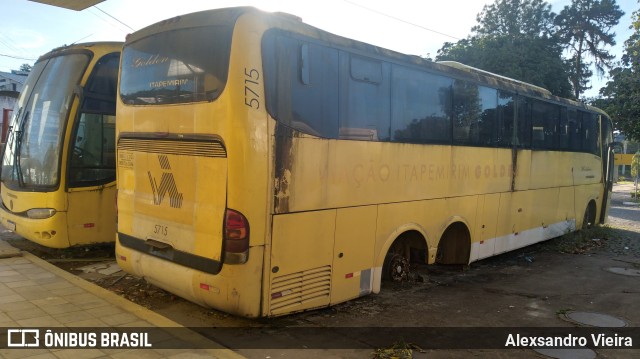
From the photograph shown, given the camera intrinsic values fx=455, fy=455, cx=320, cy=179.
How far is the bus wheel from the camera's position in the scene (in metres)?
6.67

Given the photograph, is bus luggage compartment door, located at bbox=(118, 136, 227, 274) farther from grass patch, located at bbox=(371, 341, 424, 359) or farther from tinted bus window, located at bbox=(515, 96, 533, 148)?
tinted bus window, located at bbox=(515, 96, 533, 148)

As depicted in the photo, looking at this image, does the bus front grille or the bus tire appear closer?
the bus front grille

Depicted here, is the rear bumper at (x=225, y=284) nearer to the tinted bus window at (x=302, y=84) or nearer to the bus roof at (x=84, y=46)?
the tinted bus window at (x=302, y=84)

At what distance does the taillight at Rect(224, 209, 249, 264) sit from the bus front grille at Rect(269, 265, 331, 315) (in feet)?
1.61

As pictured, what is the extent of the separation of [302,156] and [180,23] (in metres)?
2.01

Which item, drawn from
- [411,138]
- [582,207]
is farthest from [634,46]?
[411,138]

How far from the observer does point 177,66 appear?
16.4 ft

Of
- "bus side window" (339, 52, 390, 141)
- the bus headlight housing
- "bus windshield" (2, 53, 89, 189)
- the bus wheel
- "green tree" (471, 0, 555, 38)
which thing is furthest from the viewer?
"green tree" (471, 0, 555, 38)

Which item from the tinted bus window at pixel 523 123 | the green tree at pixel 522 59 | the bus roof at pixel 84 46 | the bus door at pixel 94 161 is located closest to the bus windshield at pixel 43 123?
the bus roof at pixel 84 46

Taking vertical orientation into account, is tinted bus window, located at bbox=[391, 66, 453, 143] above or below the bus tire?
above

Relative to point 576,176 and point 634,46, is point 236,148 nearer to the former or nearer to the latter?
point 576,176

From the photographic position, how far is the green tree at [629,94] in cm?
1702

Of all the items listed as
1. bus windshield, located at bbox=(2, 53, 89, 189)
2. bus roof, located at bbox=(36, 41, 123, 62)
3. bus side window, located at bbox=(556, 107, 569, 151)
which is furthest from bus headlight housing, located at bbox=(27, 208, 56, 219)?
bus side window, located at bbox=(556, 107, 569, 151)

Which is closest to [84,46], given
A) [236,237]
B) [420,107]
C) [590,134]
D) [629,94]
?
[236,237]
